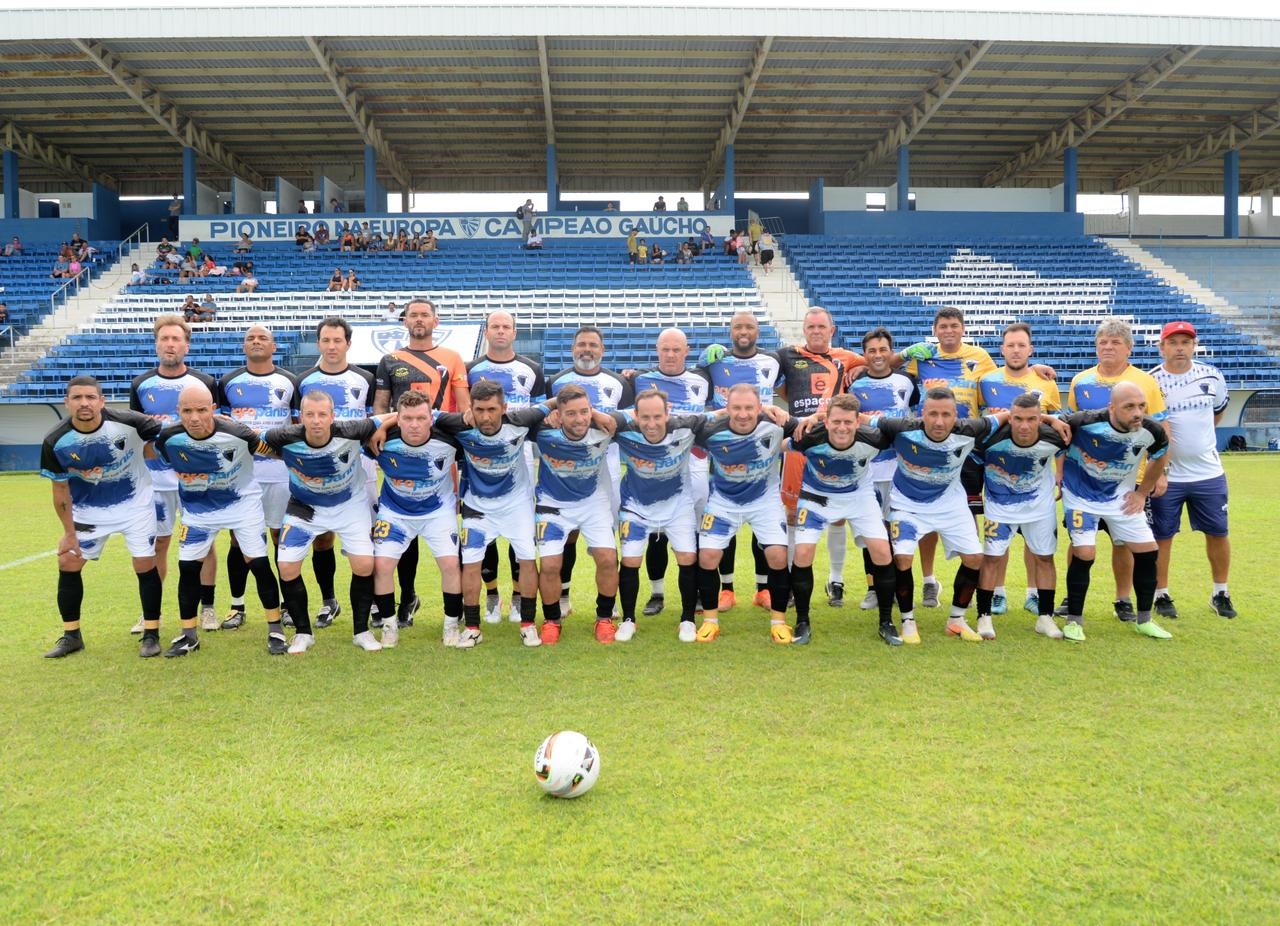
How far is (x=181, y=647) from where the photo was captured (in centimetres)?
517

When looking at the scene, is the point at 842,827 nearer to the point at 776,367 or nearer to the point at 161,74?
the point at 776,367

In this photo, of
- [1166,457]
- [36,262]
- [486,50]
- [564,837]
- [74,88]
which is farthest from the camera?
[36,262]

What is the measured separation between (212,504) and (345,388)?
114cm

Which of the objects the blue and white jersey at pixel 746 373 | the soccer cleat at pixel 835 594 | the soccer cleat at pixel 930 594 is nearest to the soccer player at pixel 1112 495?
the soccer cleat at pixel 930 594

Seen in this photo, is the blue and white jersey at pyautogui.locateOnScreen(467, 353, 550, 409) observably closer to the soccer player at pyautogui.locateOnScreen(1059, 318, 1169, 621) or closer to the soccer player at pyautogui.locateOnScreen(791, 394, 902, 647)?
the soccer player at pyautogui.locateOnScreen(791, 394, 902, 647)

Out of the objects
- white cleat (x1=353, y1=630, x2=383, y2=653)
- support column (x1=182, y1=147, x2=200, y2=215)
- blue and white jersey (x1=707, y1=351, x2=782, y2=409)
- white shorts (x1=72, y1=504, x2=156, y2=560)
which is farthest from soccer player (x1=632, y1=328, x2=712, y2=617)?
support column (x1=182, y1=147, x2=200, y2=215)

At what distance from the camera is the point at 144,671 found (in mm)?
4848

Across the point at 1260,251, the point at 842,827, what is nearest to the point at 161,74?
the point at 842,827

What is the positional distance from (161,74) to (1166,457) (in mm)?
25379

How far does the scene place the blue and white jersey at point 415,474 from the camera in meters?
5.34

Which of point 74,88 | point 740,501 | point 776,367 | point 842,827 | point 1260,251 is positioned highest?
point 74,88

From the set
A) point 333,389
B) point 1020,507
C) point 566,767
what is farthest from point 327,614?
point 1020,507

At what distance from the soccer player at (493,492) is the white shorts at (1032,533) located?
110 inches

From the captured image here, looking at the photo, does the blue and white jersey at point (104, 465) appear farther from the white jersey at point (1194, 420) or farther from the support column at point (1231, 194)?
the support column at point (1231, 194)
